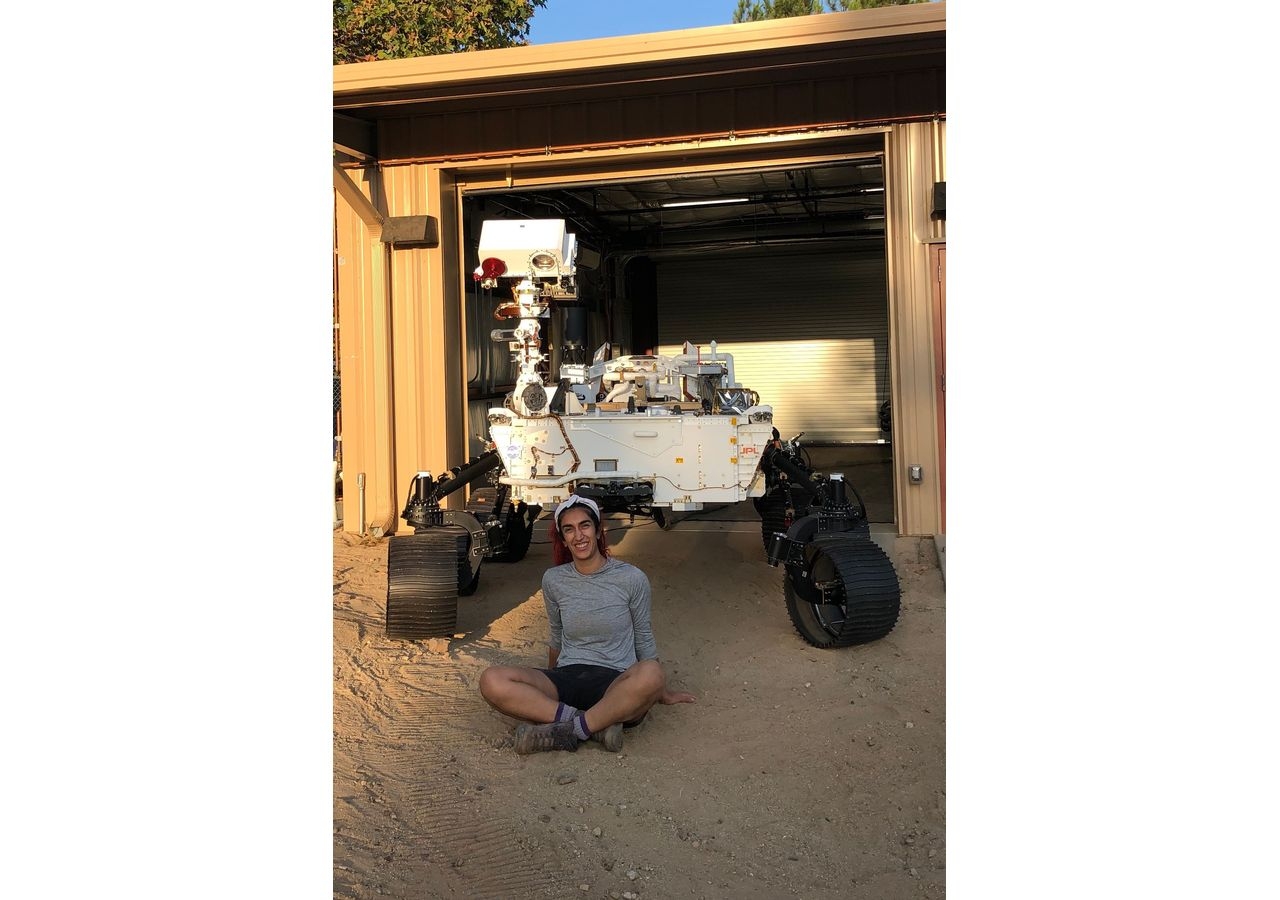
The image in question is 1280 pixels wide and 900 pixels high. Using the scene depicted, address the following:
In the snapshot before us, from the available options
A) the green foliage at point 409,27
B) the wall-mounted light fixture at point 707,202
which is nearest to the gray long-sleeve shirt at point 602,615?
the wall-mounted light fixture at point 707,202

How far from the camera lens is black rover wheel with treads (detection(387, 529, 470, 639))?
670 cm

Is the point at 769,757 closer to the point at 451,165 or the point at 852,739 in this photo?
the point at 852,739

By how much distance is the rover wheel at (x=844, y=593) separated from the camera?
20.6ft

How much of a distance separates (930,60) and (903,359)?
263 centimetres

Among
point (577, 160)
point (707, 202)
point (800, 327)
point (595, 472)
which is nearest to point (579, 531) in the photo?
point (595, 472)

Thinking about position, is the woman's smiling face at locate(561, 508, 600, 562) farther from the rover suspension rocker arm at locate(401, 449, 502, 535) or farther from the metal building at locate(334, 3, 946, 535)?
the metal building at locate(334, 3, 946, 535)

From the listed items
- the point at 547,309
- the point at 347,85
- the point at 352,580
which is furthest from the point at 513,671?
the point at 347,85

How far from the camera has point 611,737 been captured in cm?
486

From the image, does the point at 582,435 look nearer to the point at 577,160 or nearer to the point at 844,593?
the point at 844,593

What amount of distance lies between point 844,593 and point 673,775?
7.10ft

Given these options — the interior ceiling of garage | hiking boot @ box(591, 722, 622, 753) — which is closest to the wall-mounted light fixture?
the interior ceiling of garage

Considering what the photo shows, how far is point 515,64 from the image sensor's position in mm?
9086

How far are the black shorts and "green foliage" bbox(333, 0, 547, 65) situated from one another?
15901mm

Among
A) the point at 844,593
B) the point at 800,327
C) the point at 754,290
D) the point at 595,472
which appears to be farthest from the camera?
the point at 754,290
